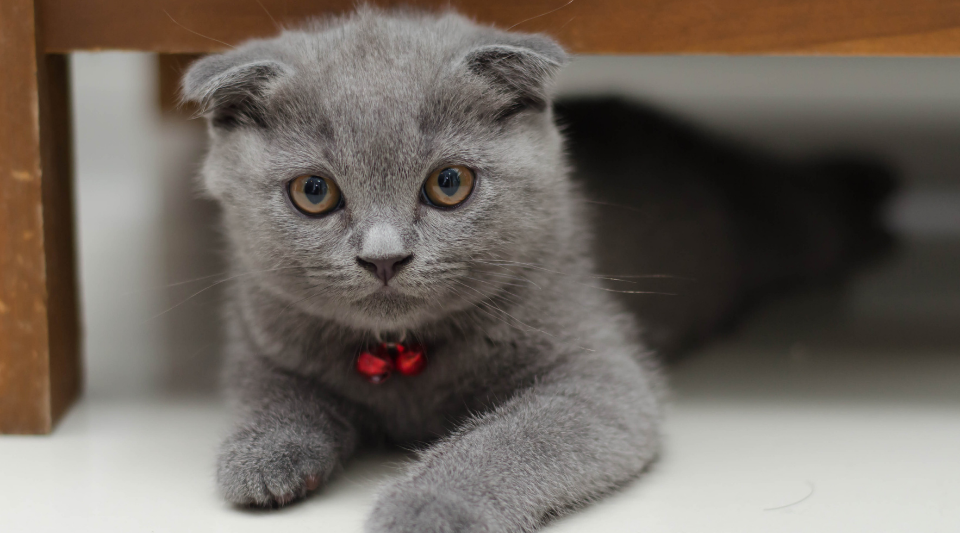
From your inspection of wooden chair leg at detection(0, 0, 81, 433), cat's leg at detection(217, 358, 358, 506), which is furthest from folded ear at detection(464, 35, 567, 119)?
wooden chair leg at detection(0, 0, 81, 433)

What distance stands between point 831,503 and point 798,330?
893 mm

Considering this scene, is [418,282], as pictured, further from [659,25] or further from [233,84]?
[659,25]

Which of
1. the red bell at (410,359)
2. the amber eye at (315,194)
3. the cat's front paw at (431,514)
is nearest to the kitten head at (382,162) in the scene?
the amber eye at (315,194)

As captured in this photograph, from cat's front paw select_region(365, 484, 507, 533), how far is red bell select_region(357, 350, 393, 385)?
0.27 metres

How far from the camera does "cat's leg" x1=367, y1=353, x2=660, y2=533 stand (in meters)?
1.08

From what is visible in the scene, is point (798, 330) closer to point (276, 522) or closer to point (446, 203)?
point (446, 203)

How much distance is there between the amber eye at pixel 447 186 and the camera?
1206 millimetres

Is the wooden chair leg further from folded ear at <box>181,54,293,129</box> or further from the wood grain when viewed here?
folded ear at <box>181,54,293,129</box>

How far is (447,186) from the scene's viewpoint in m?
1.21

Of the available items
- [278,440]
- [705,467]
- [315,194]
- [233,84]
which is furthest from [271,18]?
[705,467]

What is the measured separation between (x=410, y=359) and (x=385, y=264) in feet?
0.87

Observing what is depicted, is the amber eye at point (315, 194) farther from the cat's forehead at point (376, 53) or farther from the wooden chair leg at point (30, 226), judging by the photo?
the wooden chair leg at point (30, 226)

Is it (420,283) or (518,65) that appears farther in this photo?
(518,65)

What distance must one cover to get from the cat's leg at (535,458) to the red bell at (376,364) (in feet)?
0.52
